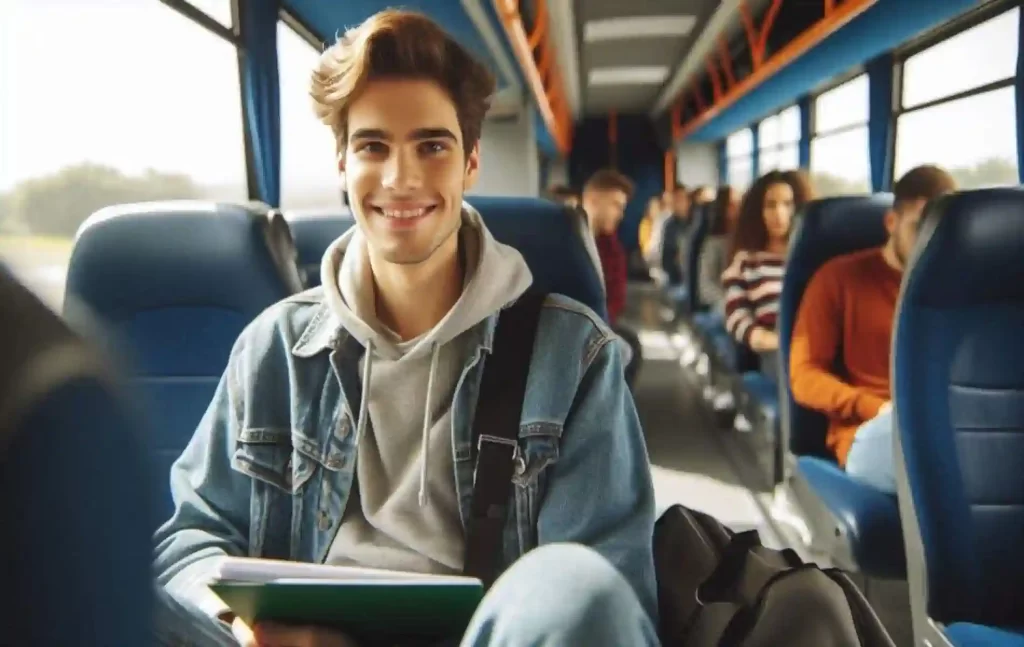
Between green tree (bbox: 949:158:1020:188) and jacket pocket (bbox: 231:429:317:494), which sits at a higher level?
green tree (bbox: 949:158:1020:188)

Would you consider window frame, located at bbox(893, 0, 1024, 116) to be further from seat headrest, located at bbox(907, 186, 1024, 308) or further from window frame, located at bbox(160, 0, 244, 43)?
window frame, located at bbox(160, 0, 244, 43)

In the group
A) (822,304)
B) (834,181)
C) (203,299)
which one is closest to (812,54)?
(834,181)

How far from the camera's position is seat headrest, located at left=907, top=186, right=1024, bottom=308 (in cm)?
172

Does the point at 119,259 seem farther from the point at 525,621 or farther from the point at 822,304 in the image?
the point at 822,304

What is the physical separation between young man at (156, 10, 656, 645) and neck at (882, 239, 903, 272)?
149 cm

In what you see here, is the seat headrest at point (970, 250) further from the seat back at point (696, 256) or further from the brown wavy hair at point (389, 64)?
the seat back at point (696, 256)

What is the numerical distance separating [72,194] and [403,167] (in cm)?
115

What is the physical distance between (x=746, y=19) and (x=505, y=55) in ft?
6.12

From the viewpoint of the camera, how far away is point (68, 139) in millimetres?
2047

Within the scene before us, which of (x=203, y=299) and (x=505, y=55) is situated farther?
(x=505, y=55)

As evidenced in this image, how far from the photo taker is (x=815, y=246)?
2.71 metres

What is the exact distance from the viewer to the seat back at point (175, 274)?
1.97 meters

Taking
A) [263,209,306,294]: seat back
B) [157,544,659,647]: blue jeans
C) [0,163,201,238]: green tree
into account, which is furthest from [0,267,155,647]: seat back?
[263,209,306,294]: seat back

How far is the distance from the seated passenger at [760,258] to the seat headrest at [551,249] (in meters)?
2.03
